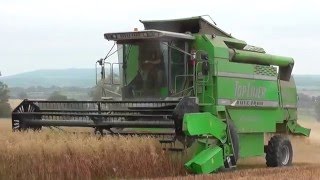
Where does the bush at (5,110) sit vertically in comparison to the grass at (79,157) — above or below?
below

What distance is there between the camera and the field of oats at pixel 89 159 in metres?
7.65

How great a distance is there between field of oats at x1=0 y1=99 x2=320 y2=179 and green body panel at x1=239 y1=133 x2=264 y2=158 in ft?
4.19

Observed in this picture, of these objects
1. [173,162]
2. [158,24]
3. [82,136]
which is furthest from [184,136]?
[158,24]

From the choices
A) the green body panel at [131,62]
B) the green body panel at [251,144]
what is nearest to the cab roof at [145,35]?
the green body panel at [131,62]

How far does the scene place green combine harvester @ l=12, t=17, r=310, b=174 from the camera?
8945mm

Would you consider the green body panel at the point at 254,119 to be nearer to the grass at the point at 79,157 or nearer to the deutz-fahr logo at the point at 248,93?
the deutz-fahr logo at the point at 248,93

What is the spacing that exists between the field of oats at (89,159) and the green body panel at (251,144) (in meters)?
1.28

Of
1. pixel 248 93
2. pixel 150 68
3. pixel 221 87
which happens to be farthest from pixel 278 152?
pixel 150 68

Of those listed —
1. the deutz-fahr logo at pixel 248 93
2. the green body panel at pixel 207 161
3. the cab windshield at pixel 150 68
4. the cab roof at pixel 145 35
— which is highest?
the cab roof at pixel 145 35

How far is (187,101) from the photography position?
873cm

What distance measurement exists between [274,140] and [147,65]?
320cm

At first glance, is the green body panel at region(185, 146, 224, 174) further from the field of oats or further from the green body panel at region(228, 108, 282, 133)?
the green body panel at region(228, 108, 282, 133)

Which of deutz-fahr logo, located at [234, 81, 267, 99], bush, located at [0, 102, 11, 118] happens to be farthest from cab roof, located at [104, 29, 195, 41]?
bush, located at [0, 102, 11, 118]

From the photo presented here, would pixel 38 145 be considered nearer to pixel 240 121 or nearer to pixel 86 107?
pixel 86 107
